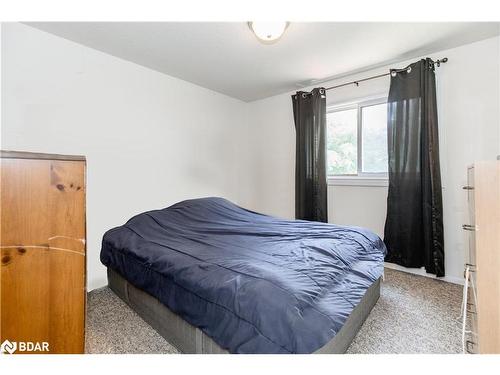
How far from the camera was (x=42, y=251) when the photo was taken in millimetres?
782

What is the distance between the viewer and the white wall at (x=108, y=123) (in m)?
1.97

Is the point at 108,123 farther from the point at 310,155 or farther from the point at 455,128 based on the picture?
the point at 455,128

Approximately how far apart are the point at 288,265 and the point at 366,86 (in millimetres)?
2528

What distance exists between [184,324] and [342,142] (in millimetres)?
A: 2775

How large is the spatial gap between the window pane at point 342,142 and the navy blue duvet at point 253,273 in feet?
4.18

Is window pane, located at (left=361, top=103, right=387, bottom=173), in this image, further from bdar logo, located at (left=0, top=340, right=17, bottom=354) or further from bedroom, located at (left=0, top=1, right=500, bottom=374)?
bdar logo, located at (left=0, top=340, right=17, bottom=354)

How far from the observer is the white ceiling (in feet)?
6.65

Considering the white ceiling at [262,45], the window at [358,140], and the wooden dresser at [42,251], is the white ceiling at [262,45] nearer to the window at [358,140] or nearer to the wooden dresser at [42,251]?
the window at [358,140]

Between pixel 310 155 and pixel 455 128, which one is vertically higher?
pixel 455 128

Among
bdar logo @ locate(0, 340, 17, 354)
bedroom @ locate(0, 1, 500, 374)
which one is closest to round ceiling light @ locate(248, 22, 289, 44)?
bedroom @ locate(0, 1, 500, 374)

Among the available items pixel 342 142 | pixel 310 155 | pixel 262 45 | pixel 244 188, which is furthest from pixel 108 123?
pixel 342 142

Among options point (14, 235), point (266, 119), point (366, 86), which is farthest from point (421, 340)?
point (266, 119)

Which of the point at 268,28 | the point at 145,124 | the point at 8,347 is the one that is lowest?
the point at 8,347

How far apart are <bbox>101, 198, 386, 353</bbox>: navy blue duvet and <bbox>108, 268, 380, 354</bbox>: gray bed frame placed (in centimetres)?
10
